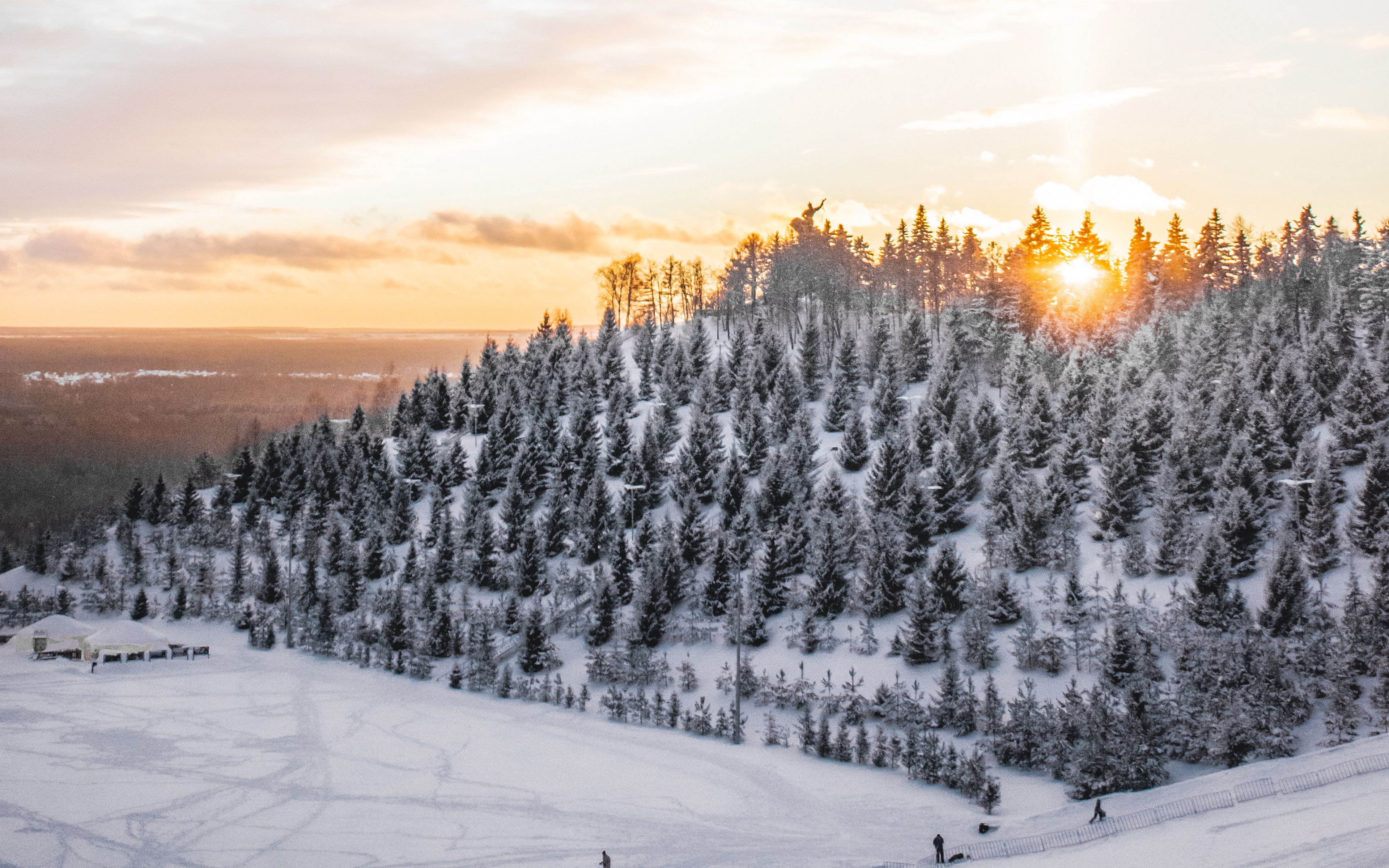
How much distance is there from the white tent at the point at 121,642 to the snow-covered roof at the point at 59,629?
1636 millimetres

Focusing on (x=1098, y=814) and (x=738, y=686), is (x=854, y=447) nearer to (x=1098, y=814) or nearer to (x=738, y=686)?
(x=738, y=686)

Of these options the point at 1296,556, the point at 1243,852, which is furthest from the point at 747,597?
the point at 1243,852

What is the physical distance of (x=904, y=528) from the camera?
48250 millimetres

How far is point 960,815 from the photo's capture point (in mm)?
29406

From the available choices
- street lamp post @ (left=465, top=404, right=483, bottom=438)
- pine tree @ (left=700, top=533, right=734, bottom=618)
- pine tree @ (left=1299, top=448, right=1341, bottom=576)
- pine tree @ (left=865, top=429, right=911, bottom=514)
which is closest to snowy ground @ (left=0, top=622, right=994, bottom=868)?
pine tree @ (left=700, top=533, right=734, bottom=618)

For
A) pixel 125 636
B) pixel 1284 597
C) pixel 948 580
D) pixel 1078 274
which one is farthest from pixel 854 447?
pixel 125 636

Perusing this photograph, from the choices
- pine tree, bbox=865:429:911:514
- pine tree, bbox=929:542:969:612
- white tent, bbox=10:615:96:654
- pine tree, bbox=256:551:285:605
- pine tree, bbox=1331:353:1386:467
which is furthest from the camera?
pine tree, bbox=256:551:285:605

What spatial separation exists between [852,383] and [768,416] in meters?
9.68

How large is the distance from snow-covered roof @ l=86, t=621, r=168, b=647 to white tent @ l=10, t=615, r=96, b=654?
1562 millimetres

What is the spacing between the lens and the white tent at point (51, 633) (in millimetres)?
53250

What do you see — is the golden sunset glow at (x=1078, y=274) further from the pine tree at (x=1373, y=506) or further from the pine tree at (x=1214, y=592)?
the pine tree at (x=1214, y=592)

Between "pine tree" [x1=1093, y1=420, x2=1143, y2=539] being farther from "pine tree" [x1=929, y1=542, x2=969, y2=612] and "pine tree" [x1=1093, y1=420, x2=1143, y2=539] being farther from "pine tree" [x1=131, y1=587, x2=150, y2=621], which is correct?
"pine tree" [x1=131, y1=587, x2=150, y2=621]

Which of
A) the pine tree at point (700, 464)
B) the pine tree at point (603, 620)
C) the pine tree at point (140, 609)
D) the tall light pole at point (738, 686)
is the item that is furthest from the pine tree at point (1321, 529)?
the pine tree at point (140, 609)

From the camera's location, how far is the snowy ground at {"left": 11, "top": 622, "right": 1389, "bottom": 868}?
2559 cm
